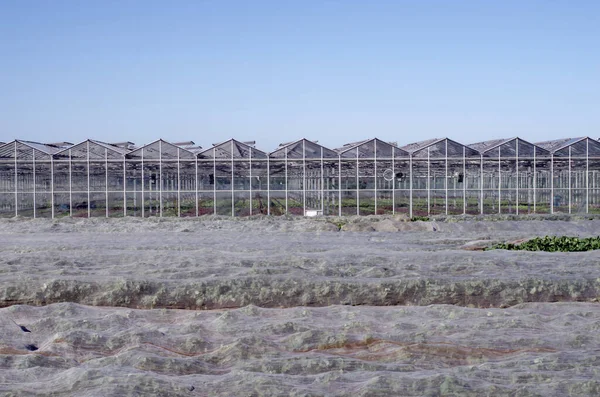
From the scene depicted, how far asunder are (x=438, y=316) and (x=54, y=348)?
447 cm

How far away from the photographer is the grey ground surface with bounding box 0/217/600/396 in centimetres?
554

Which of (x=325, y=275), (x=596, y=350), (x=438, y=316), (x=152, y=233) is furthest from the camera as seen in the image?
(x=152, y=233)

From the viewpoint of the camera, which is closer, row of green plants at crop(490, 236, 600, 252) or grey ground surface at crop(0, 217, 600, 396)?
grey ground surface at crop(0, 217, 600, 396)

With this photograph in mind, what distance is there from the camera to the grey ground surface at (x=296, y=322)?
5.54 metres

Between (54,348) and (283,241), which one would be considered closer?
(54,348)

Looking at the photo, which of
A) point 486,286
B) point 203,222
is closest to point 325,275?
point 486,286

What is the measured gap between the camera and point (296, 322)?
7.51 metres

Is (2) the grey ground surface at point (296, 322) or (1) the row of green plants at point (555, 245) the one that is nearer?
(2) the grey ground surface at point (296, 322)

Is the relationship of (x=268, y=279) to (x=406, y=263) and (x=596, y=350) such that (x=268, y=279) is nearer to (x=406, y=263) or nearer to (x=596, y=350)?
(x=406, y=263)

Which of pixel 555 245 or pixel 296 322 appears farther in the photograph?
pixel 555 245

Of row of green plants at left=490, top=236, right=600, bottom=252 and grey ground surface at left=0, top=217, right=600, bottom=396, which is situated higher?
row of green plants at left=490, top=236, right=600, bottom=252

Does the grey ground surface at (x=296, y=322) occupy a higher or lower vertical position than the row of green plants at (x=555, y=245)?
lower

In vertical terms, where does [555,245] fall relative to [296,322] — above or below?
above

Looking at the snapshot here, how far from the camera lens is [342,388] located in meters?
5.42
